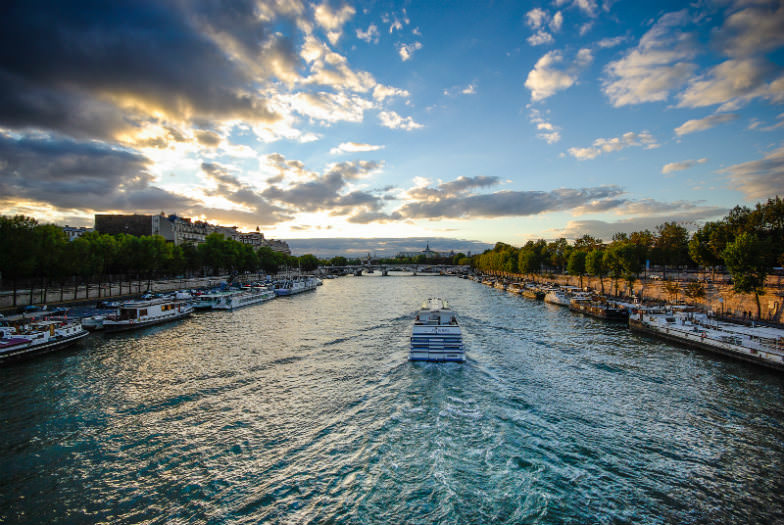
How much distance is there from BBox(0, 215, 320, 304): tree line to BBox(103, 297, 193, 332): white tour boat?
13.2 metres

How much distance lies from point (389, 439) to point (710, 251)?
66.1 m

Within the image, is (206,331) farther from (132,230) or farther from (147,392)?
(132,230)

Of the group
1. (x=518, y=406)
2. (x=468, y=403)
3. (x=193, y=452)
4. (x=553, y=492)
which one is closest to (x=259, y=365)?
(x=193, y=452)

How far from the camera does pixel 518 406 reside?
1734cm

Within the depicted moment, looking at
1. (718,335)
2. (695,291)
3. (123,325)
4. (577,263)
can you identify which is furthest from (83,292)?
(577,263)

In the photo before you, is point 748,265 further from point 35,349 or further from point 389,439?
point 35,349

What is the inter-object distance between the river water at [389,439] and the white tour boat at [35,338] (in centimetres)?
123

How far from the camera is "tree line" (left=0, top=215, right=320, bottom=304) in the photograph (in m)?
41.7

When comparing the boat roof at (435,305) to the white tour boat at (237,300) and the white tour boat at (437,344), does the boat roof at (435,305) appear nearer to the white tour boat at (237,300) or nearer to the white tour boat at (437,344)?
the white tour boat at (437,344)

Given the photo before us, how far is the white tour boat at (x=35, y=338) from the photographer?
2533 centimetres

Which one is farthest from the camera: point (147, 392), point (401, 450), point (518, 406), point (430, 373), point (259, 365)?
point (259, 365)

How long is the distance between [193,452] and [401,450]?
7.93 m

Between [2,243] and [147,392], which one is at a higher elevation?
[2,243]

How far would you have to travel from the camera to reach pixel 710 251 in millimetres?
56062
